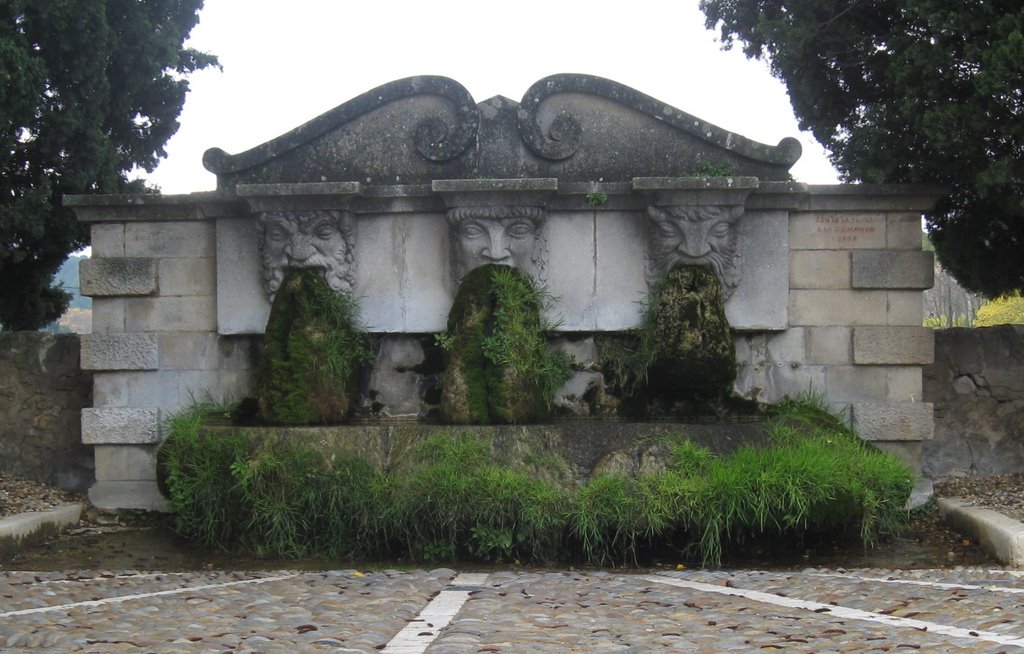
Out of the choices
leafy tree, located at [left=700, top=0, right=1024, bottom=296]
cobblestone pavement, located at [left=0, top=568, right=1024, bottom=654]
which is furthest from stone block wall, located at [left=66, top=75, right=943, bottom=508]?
cobblestone pavement, located at [left=0, top=568, right=1024, bottom=654]

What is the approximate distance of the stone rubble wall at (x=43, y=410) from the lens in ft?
28.6

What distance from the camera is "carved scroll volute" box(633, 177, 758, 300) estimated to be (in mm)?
7613

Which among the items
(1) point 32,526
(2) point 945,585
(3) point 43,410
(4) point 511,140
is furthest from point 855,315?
(3) point 43,410

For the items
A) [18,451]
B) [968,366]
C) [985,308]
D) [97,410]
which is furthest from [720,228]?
[985,308]

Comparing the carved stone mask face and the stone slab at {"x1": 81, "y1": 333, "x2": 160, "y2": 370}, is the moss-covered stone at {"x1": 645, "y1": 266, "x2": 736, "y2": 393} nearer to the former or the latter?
the carved stone mask face

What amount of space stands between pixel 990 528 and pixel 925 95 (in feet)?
10.4

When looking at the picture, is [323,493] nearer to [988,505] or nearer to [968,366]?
[988,505]

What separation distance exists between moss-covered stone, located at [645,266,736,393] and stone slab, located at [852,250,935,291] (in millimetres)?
1187

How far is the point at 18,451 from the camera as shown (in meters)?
8.73

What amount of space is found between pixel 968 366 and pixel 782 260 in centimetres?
194

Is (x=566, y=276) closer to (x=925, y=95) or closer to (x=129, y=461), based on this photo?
(x=925, y=95)

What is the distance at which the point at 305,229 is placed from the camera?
25.8ft

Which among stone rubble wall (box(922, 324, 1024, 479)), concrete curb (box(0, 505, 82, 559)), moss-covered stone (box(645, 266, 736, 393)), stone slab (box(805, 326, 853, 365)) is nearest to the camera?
concrete curb (box(0, 505, 82, 559))

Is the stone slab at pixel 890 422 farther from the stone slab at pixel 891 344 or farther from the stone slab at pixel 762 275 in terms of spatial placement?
the stone slab at pixel 762 275
